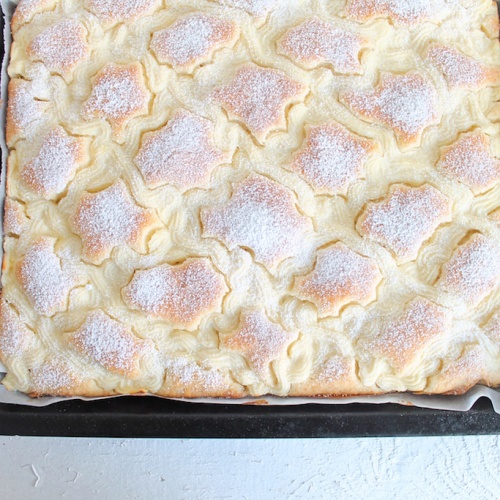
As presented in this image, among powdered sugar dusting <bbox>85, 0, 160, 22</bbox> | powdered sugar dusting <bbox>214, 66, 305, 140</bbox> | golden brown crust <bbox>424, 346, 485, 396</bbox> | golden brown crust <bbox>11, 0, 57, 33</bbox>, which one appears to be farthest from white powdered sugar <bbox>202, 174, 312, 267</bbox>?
golden brown crust <bbox>11, 0, 57, 33</bbox>

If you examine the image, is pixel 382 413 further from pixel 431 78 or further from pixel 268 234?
pixel 431 78

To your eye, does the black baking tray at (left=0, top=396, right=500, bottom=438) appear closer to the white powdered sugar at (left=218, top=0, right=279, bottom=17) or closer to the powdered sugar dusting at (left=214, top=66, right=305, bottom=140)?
the powdered sugar dusting at (left=214, top=66, right=305, bottom=140)

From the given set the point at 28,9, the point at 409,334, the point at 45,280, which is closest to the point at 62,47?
the point at 28,9

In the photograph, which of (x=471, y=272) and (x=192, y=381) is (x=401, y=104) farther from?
(x=192, y=381)

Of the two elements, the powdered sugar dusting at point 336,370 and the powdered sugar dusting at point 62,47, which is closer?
the powdered sugar dusting at point 336,370

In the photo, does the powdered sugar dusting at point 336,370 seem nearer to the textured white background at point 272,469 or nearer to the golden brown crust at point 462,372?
the golden brown crust at point 462,372

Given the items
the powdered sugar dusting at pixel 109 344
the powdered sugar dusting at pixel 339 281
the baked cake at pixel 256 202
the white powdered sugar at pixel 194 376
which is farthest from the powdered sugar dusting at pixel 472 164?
the powdered sugar dusting at pixel 109 344

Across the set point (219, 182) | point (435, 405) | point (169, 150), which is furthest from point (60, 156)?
point (435, 405)
